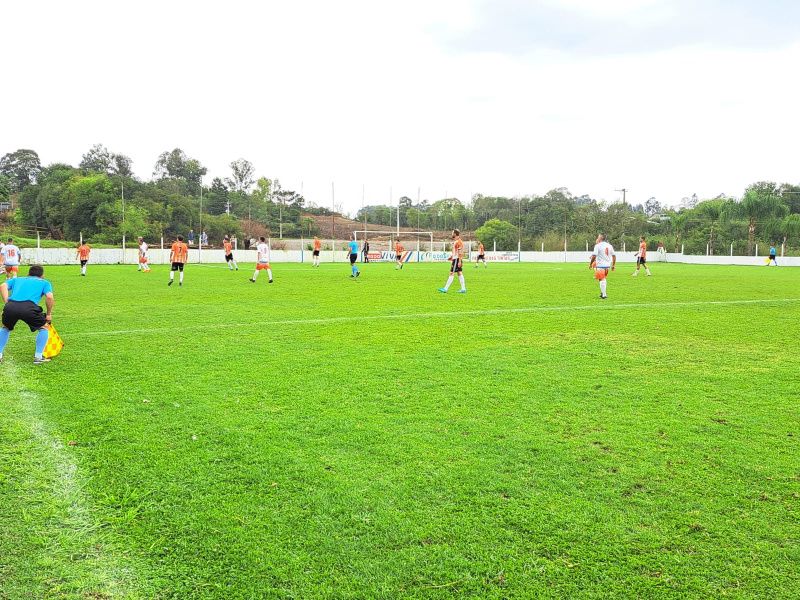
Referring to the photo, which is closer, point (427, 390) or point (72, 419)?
point (72, 419)

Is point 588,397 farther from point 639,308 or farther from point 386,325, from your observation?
point 639,308

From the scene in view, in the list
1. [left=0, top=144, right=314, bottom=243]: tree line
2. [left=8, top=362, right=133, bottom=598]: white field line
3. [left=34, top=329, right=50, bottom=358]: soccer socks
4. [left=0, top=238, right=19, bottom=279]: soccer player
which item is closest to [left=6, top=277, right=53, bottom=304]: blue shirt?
[left=34, top=329, right=50, bottom=358]: soccer socks

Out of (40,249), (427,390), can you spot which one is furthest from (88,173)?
(427,390)

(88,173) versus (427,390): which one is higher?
(88,173)

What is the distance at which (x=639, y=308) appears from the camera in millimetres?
14164

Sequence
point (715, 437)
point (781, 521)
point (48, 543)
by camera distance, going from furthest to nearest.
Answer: point (715, 437)
point (781, 521)
point (48, 543)

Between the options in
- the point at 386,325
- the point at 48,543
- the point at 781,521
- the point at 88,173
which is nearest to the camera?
the point at 48,543

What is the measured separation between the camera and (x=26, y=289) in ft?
25.7

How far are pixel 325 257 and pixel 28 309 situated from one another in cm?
4146

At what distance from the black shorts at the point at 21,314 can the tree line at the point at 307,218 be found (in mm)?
44820

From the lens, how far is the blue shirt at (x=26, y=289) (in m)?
7.78

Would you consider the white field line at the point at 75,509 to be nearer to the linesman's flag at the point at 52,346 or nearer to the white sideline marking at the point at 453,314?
the linesman's flag at the point at 52,346

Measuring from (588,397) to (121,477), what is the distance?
14.3 ft

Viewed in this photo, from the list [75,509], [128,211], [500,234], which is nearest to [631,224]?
[500,234]
